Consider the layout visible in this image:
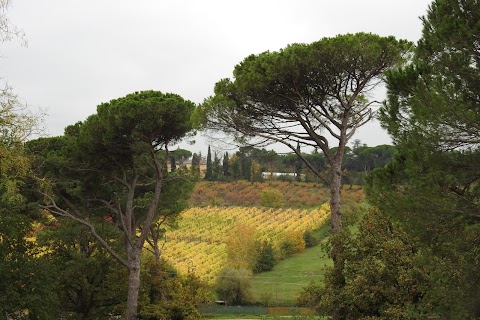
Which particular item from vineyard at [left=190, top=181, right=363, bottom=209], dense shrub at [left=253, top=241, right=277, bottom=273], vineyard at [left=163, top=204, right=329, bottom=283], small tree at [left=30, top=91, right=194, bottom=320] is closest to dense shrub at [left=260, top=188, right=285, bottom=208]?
vineyard at [left=163, top=204, right=329, bottom=283]

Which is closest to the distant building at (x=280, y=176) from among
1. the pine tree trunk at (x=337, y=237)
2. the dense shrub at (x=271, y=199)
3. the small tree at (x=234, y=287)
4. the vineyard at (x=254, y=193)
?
the vineyard at (x=254, y=193)

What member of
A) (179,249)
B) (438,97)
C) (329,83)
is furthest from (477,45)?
(179,249)

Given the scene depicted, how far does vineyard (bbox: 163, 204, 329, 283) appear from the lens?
3515cm

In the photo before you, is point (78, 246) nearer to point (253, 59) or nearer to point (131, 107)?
point (131, 107)

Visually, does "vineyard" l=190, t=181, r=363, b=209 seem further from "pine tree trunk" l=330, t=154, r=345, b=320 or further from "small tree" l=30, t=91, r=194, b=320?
"pine tree trunk" l=330, t=154, r=345, b=320

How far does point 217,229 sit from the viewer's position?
45500 millimetres

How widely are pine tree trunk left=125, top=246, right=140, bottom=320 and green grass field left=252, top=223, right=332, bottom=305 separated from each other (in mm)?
13522

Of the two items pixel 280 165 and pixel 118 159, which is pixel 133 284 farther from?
pixel 280 165

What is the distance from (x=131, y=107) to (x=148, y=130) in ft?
2.52

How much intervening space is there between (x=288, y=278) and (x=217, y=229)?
1371 centimetres

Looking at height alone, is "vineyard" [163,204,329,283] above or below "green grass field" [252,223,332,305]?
above

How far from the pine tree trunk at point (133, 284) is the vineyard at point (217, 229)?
1620cm

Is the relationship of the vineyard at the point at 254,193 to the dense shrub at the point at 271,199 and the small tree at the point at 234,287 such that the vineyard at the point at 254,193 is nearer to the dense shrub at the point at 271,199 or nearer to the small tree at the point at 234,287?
the dense shrub at the point at 271,199

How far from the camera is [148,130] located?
13.3 meters
